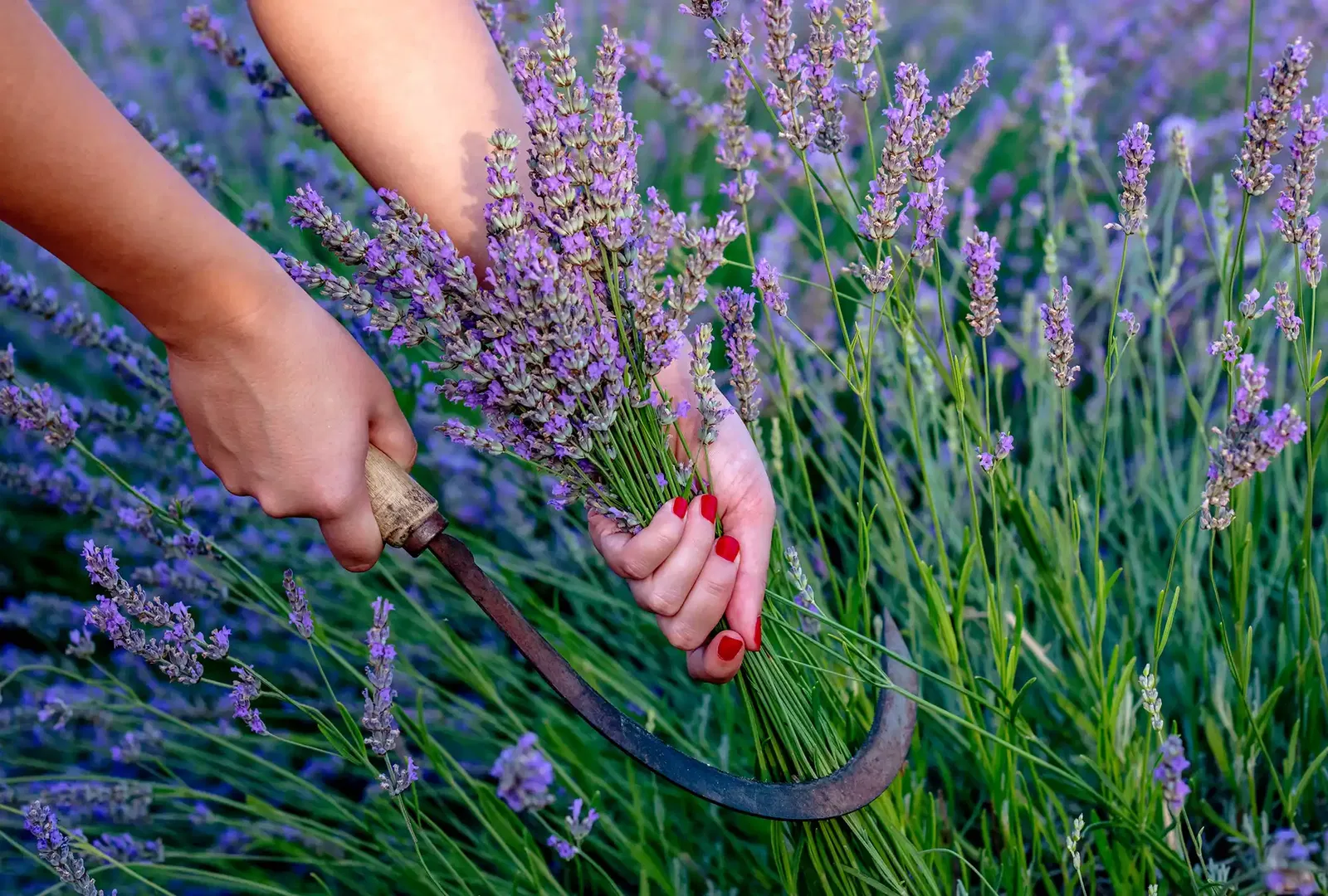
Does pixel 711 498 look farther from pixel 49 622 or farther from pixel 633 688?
pixel 49 622

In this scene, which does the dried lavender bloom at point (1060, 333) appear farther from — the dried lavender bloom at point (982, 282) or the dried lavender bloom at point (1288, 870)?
the dried lavender bloom at point (1288, 870)

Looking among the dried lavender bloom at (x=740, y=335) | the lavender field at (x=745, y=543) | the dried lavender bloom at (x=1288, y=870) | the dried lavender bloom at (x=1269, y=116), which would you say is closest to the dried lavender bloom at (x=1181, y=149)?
the lavender field at (x=745, y=543)

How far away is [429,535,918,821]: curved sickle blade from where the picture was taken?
102 centimetres

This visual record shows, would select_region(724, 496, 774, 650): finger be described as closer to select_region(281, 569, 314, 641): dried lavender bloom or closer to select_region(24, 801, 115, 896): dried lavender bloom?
select_region(281, 569, 314, 641): dried lavender bloom

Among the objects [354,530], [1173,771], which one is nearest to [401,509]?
[354,530]

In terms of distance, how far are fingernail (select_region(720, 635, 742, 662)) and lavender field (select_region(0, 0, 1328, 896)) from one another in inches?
1.7

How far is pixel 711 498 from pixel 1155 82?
2409 mm

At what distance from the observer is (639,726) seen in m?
1.08

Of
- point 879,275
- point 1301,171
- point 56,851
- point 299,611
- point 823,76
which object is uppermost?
point 1301,171

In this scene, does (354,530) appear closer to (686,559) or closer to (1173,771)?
(686,559)

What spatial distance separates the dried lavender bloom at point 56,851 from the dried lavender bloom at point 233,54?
1069mm

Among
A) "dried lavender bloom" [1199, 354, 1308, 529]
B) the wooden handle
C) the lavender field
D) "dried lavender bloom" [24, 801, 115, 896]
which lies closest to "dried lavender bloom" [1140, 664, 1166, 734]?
the lavender field

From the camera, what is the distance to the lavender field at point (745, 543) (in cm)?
97

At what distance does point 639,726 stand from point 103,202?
694 mm
